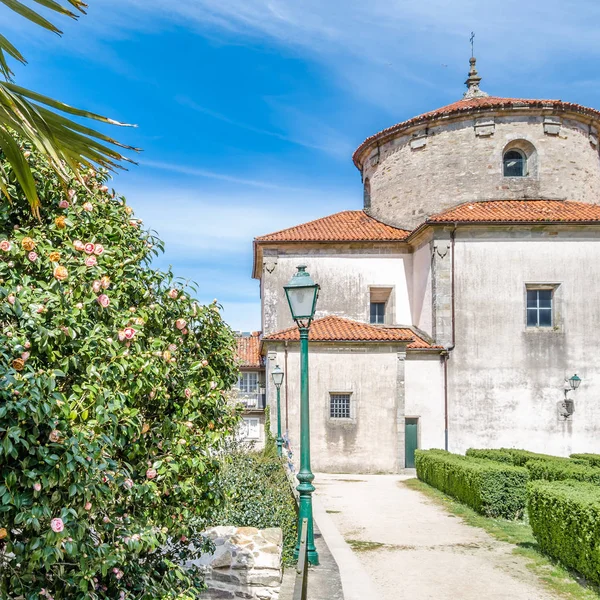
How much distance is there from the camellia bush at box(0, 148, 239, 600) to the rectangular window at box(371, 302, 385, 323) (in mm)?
20453

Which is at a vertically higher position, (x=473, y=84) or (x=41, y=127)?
(x=473, y=84)

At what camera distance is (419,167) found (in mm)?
25234

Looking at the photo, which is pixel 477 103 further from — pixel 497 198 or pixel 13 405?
pixel 13 405

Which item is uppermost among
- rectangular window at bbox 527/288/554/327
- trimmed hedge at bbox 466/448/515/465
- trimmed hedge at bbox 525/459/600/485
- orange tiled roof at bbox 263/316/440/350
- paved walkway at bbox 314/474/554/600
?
rectangular window at bbox 527/288/554/327

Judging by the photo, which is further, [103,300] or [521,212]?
[521,212]

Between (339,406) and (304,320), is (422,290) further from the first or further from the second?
(304,320)

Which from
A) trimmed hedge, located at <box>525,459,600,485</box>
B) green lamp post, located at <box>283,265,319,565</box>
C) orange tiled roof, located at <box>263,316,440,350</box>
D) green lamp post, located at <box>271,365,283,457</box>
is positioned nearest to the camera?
green lamp post, located at <box>283,265,319,565</box>

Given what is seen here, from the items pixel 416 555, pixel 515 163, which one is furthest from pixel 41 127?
pixel 515 163

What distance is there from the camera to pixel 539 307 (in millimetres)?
21922

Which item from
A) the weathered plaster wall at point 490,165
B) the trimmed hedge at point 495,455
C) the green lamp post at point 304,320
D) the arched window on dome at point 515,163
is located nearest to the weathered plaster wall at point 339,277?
the weathered plaster wall at point 490,165

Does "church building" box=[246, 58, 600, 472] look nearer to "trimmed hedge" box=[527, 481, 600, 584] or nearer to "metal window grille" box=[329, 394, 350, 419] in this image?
"metal window grille" box=[329, 394, 350, 419]

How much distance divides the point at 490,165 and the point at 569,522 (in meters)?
18.7

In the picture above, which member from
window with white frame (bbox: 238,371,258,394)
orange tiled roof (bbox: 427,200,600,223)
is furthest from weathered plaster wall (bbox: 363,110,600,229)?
window with white frame (bbox: 238,371,258,394)

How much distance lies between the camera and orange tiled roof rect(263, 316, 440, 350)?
68.4ft
